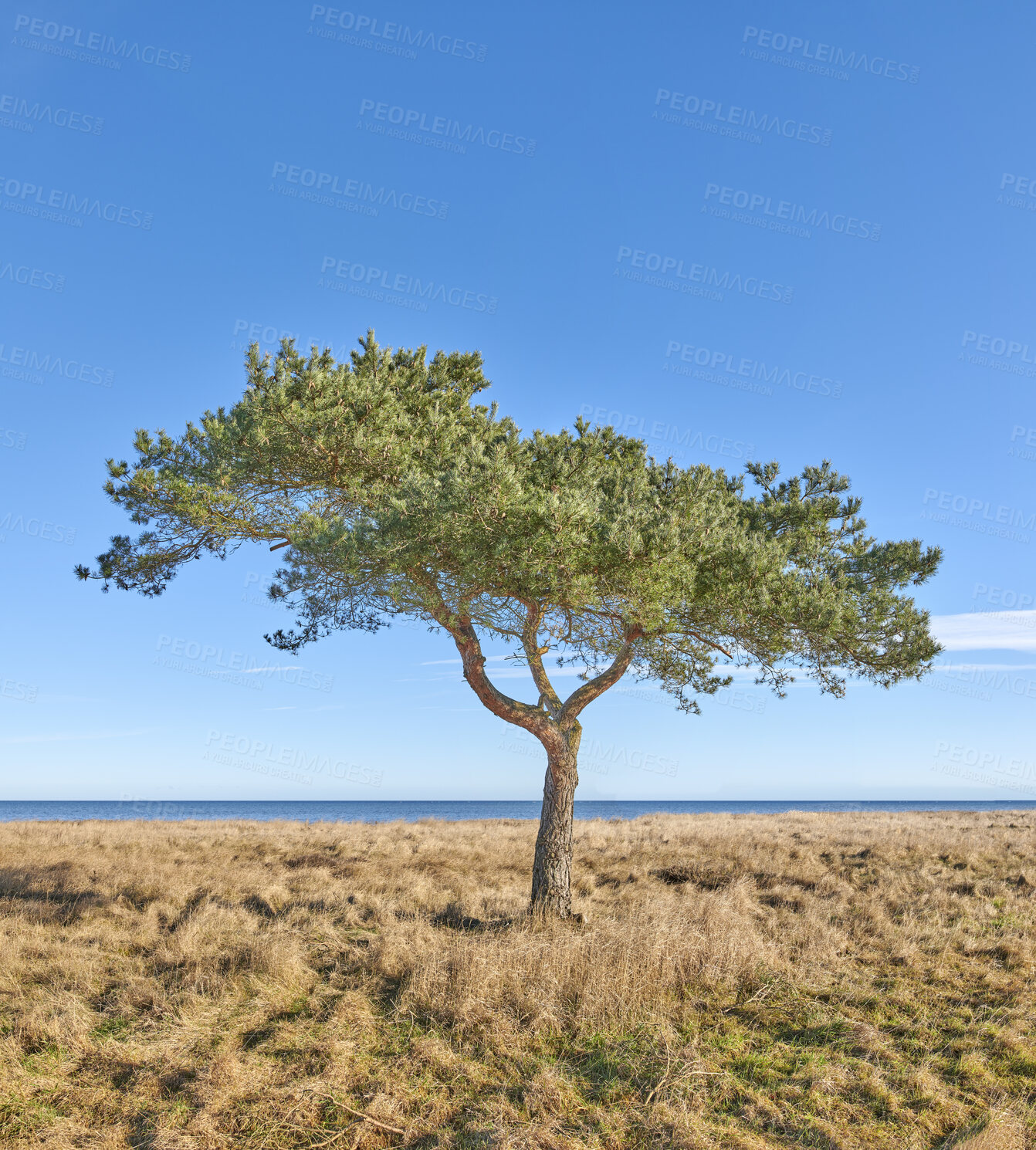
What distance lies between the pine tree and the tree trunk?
3 cm

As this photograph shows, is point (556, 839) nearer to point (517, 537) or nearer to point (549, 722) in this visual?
point (549, 722)

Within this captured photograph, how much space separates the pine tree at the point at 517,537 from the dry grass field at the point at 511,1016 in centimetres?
316

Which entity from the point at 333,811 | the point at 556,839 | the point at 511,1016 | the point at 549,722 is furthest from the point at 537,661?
the point at 333,811

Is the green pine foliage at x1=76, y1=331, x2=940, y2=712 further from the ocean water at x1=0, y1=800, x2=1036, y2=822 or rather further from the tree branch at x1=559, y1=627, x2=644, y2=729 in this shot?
the ocean water at x1=0, y1=800, x2=1036, y2=822

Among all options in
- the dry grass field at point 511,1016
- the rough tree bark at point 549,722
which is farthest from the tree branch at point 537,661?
the dry grass field at point 511,1016

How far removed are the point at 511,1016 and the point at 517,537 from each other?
214 inches

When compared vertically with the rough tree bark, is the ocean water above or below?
below

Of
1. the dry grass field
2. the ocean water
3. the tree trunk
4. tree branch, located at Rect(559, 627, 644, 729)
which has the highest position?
tree branch, located at Rect(559, 627, 644, 729)

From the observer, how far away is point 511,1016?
714cm

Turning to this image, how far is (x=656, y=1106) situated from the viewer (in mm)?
5707

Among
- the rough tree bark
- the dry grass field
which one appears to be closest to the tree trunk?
the rough tree bark

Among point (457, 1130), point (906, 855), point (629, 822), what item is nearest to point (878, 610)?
point (457, 1130)

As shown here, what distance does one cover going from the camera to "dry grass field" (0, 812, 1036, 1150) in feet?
18.4

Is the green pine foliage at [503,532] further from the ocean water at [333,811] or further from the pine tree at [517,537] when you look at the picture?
the ocean water at [333,811]
